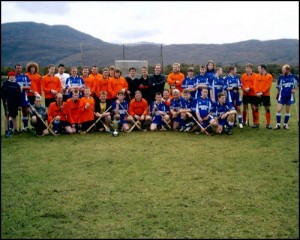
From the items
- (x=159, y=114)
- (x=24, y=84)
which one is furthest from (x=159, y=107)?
(x=24, y=84)

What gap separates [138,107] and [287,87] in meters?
4.27

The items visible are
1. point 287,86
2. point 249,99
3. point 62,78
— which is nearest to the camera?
point 287,86

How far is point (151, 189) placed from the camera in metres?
5.46

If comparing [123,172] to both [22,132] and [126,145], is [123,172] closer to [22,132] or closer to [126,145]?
[126,145]

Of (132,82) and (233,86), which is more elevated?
(132,82)

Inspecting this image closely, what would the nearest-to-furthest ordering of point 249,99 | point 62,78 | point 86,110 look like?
point 86,110 → point 249,99 → point 62,78

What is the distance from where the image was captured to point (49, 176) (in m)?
6.23

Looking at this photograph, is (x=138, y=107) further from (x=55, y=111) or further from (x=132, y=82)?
(x=55, y=111)

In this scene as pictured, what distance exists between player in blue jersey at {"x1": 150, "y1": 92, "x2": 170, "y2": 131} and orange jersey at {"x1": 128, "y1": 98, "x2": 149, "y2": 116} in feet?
0.78

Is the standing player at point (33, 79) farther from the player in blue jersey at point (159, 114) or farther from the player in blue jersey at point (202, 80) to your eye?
the player in blue jersey at point (202, 80)

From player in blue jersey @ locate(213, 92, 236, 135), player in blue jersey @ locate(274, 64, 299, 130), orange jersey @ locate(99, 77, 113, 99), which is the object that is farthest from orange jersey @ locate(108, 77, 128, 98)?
player in blue jersey @ locate(274, 64, 299, 130)

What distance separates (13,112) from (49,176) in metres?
4.56

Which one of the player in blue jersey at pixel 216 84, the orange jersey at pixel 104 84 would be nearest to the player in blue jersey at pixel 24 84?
the orange jersey at pixel 104 84

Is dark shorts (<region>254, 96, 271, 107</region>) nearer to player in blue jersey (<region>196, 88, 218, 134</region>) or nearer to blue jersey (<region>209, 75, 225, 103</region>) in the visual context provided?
blue jersey (<region>209, 75, 225, 103</region>)
